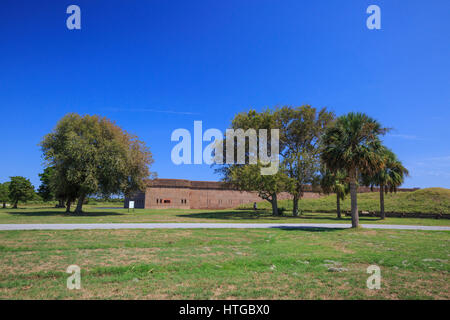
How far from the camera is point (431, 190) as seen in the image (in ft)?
132

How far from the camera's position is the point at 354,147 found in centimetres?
1773

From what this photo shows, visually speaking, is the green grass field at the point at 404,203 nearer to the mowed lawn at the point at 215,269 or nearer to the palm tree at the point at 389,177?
the palm tree at the point at 389,177

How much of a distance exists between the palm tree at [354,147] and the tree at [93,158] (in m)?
23.7

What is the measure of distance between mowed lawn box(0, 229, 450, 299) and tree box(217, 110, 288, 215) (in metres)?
17.7

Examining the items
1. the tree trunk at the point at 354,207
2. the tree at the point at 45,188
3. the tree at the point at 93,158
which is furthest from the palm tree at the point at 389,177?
the tree at the point at 45,188

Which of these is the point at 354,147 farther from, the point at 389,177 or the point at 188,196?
the point at 188,196

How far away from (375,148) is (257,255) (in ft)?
45.3

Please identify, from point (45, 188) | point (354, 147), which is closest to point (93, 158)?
point (354, 147)

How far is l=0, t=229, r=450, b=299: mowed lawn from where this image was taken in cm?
527

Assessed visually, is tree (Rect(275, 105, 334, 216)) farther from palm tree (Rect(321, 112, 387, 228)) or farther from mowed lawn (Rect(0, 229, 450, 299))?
mowed lawn (Rect(0, 229, 450, 299))

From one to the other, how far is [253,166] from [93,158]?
1943 cm

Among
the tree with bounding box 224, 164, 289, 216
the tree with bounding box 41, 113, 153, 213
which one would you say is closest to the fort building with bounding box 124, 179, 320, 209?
the tree with bounding box 41, 113, 153, 213
